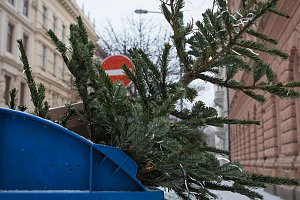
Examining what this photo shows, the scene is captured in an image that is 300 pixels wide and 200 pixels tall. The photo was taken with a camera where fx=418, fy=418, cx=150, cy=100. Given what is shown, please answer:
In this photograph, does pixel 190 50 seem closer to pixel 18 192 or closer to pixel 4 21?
pixel 18 192

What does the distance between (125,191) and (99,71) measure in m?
0.82

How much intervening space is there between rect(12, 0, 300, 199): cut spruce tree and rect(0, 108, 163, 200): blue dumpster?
25 centimetres

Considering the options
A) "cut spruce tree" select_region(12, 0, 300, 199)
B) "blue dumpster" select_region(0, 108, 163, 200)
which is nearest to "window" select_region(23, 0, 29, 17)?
"cut spruce tree" select_region(12, 0, 300, 199)

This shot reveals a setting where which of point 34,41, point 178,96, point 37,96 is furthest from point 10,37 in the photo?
point 178,96

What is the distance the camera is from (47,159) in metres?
2.28

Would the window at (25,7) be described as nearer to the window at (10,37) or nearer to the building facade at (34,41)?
the building facade at (34,41)

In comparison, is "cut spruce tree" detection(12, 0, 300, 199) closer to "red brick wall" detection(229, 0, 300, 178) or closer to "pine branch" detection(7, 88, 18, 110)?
"pine branch" detection(7, 88, 18, 110)

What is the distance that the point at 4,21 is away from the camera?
99.6ft

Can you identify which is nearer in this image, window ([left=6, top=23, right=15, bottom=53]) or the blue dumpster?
the blue dumpster

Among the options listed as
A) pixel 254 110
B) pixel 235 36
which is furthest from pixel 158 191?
pixel 254 110

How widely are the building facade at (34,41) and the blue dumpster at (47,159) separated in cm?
2312

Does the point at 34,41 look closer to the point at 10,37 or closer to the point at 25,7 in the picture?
the point at 25,7

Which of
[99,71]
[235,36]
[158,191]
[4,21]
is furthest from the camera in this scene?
[4,21]

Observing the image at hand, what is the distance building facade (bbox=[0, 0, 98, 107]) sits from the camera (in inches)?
1182
